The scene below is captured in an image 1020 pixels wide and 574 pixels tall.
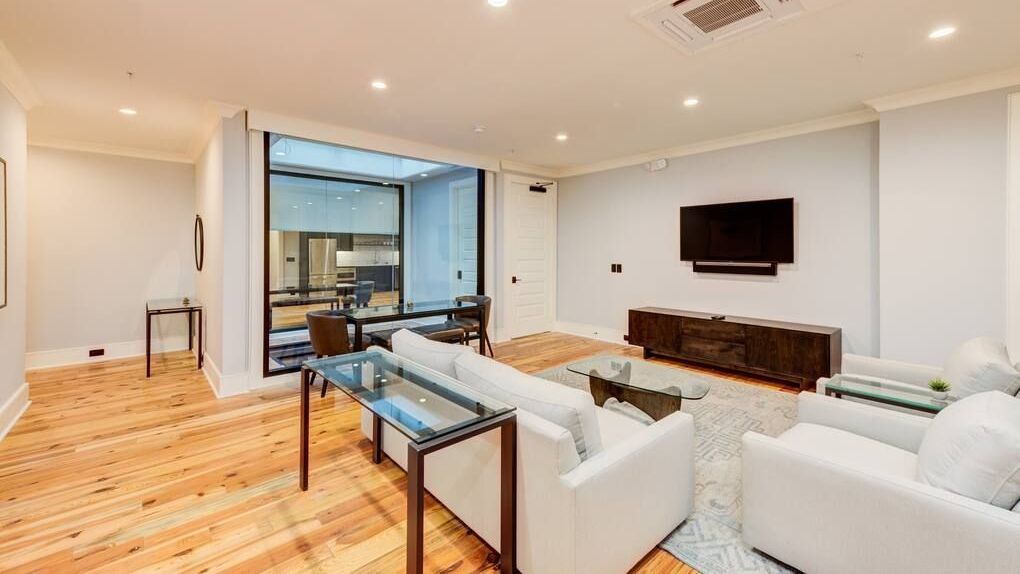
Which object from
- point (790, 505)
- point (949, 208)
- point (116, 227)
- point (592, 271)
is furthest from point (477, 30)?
point (116, 227)

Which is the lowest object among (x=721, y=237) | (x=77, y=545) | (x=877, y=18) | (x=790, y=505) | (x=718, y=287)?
(x=77, y=545)

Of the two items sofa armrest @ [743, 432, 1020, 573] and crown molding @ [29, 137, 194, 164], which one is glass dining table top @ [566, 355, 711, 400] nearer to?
sofa armrest @ [743, 432, 1020, 573]

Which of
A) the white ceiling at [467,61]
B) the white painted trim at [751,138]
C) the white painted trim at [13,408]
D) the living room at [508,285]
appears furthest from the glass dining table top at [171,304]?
the white painted trim at [751,138]

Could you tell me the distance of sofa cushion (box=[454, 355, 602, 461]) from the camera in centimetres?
164

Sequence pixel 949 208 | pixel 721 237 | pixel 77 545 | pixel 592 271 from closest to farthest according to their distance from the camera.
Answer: pixel 77 545 < pixel 949 208 < pixel 721 237 < pixel 592 271

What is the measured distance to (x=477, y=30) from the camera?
253 centimetres

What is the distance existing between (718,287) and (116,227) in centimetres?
728

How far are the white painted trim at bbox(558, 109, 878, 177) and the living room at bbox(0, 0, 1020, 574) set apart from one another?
0.02 meters

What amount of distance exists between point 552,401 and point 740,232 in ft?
13.3

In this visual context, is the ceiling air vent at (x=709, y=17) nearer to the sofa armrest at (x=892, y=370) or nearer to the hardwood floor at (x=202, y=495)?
the sofa armrest at (x=892, y=370)

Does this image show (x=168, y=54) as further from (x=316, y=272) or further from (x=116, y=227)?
(x=116, y=227)

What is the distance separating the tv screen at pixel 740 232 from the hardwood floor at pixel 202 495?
3816 mm

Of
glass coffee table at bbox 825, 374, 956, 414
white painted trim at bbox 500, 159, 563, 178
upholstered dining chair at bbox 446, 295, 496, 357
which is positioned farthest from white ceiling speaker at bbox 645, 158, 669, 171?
glass coffee table at bbox 825, 374, 956, 414

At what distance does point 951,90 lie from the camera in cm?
330
